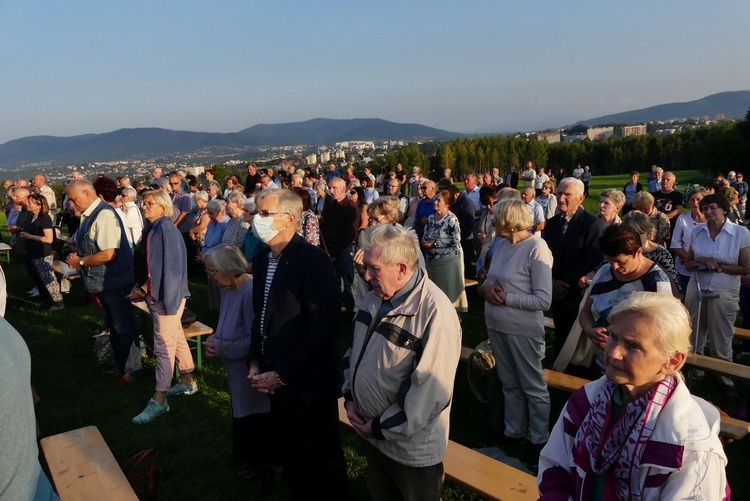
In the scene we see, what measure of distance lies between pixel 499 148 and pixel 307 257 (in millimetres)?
59579

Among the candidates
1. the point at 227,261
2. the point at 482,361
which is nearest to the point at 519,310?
the point at 482,361

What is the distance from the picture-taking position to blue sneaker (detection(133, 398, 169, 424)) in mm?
5062

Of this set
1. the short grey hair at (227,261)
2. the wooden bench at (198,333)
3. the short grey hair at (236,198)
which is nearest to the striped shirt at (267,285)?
the short grey hair at (227,261)

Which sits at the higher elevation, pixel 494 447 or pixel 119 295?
pixel 119 295

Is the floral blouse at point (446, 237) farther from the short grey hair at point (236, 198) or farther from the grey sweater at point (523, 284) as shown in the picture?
the short grey hair at point (236, 198)

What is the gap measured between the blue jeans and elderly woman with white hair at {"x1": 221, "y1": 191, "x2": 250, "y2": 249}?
1683 mm

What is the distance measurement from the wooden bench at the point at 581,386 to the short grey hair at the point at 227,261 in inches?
88.9

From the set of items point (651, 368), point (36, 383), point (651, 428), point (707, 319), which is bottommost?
point (36, 383)

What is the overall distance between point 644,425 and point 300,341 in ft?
6.66

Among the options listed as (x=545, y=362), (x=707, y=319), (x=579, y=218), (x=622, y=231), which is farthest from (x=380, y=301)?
(x=707, y=319)

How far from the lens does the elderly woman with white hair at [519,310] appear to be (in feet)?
12.9

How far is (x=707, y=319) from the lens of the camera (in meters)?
5.45

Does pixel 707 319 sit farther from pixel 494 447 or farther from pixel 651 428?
pixel 651 428

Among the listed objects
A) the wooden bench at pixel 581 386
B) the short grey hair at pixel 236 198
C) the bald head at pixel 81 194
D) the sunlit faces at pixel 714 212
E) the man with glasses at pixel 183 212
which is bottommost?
the wooden bench at pixel 581 386
